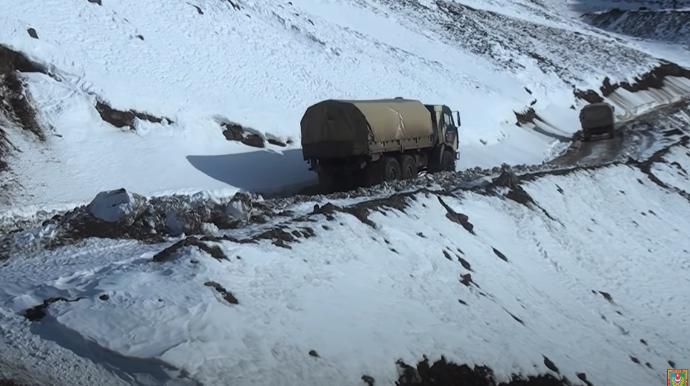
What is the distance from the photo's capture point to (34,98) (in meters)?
21.9

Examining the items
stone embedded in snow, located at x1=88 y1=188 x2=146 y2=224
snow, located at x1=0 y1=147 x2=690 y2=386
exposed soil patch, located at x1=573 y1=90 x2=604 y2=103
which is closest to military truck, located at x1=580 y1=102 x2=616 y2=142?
exposed soil patch, located at x1=573 y1=90 x2=604 y2=103

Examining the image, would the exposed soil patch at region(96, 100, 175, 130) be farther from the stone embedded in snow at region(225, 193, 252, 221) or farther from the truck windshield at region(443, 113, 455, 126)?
the stone embedded in snow at region(225, 193, 252, 221)

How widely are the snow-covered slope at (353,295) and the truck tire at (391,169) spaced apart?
3.75m

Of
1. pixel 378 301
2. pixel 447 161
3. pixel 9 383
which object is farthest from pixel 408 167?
pixel 9 383

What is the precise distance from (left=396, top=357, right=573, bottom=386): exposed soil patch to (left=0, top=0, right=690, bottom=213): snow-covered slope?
1137cm

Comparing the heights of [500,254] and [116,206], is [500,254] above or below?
above

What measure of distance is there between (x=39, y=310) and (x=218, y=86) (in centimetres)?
2011

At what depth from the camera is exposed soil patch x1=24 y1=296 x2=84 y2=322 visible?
28.3 feet

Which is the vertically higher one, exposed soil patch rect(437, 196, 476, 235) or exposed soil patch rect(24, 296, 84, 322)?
exposed soil patch rect(24, 296, 84, 322)

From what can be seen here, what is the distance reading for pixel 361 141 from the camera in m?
21.4

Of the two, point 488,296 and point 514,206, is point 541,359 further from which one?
point 514,206

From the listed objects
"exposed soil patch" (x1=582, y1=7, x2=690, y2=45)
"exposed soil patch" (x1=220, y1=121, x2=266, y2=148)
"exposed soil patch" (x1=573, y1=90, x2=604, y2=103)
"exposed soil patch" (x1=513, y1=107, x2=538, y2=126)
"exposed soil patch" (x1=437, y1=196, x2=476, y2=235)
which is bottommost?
"exposed soil patch" (x1=513, y1=107, x2=538, y2=126)

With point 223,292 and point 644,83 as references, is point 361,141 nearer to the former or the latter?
point 223,292

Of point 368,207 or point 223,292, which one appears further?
point 368,207
